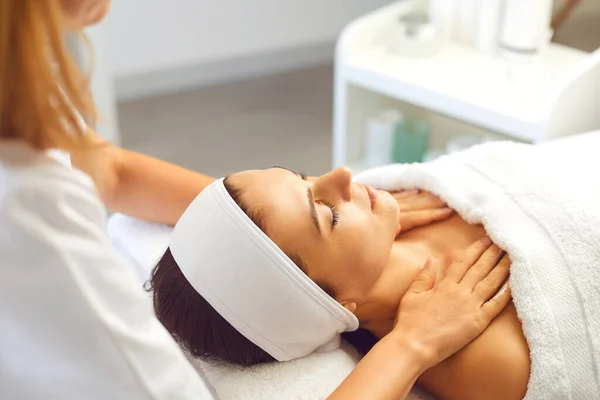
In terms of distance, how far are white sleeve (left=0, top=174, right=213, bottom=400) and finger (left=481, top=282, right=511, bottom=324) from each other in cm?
48

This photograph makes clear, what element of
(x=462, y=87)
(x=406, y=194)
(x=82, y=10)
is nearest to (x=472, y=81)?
(x=462, y=87)

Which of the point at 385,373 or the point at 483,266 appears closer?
the point at 385,373

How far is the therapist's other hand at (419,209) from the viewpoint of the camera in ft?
3.91

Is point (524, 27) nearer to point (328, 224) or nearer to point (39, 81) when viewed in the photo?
point (328, 224)

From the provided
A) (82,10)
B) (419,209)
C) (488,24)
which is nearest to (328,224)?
(419,209)

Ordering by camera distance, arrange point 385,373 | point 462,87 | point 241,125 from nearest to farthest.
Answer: point 385,373 < point 462,87 < point 241,125

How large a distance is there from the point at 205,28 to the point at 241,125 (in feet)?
1.30

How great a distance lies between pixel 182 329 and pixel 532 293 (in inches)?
19.1

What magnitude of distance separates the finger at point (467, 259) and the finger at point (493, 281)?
3cm

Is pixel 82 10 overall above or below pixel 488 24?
above

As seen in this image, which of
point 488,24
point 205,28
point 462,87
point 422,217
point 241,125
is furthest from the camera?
point 241,125

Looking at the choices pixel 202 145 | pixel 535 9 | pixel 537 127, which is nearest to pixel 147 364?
pixel 537 127

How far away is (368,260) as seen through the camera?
41.2 inches

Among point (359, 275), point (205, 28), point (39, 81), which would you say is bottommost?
point (205, 28)
